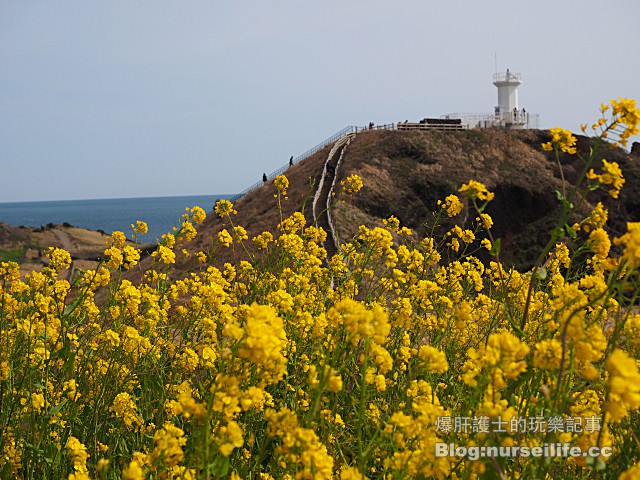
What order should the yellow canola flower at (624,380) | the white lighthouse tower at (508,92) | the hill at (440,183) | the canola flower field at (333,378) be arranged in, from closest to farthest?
the yellow canola flower at (624,380), the canola flower field at (333,378), the hill at (440,183), the white lighthouse tower at (508,92)

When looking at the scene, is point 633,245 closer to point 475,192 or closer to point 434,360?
point 434,360

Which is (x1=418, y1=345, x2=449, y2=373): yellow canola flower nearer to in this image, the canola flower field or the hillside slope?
the canola flower field

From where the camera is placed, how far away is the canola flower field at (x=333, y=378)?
2342 mm

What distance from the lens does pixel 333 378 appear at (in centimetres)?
241

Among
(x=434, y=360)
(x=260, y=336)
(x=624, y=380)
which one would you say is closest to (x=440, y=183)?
(x=434, y=360)

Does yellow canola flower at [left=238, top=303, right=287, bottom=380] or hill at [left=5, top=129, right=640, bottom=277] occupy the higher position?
hill at [left=5, top=129, right=640, bottom=277]

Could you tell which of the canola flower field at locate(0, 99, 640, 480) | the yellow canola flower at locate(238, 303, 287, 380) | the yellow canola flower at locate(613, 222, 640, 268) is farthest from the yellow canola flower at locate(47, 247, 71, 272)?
the yellow canola flower at locate(613, 222, 640, 268)

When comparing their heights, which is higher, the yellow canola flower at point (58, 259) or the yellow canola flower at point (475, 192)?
the yellow canola flower at point (475, 192)

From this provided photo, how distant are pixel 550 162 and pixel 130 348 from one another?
98.1 feet

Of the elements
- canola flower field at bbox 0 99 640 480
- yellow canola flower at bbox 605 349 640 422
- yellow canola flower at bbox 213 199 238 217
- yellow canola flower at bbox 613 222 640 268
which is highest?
yellow canola flower at bbox 213 199 238 217

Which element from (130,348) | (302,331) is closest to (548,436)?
(302,331)

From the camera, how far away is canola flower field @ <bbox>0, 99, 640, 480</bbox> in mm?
2342

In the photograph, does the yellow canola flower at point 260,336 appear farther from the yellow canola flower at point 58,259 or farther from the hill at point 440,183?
the hill at point 440,183

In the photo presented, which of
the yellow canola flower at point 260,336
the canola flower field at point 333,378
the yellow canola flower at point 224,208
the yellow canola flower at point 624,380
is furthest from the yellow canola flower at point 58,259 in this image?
the yellow canola flower at point 624,380
